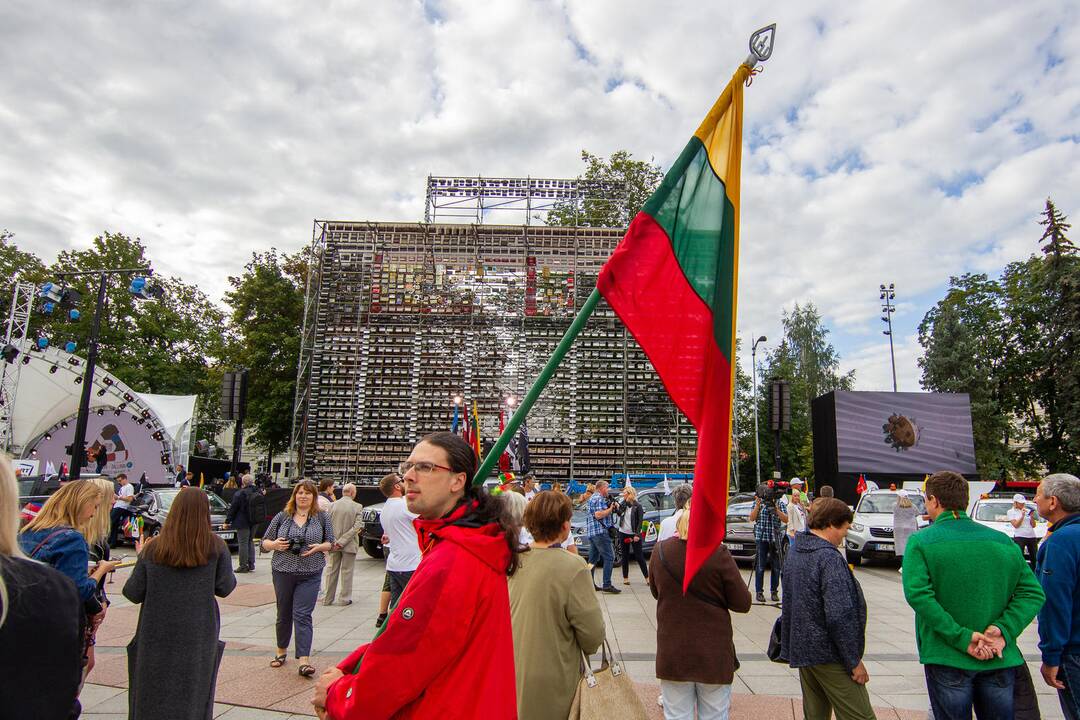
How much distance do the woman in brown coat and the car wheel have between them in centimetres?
1234

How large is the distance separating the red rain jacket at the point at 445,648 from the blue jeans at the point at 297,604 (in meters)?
4.73

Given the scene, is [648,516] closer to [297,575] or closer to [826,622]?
[297,575]

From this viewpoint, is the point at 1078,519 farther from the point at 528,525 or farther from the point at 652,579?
the point at 528,525

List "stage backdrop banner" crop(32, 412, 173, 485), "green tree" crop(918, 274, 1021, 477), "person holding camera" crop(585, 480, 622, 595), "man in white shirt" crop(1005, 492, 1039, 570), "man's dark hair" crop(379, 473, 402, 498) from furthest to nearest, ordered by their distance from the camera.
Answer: "green tree" crop(918, 274, 1021, 477), "stage backdrop banner" crop(32, 412, 173, 485), "man in white shirt" crop(1005, 492, 1039, 570), "person holding camera" crop(585, 480, 622, 595), "man's dark hair" crop(379, 473, 402, 498)

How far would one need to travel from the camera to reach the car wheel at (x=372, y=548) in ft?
49.8

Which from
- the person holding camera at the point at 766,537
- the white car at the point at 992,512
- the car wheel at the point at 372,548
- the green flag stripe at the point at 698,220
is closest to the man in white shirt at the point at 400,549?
the green flag stripe at the point at 698,220

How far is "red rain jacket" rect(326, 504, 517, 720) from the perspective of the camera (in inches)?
70.7

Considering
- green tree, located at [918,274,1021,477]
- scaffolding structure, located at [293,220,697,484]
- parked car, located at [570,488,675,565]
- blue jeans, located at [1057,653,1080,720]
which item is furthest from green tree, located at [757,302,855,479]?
blue jeans, located at [1057,653,1080,720]

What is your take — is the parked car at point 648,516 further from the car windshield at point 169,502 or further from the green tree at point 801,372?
the green tree at point 801,372

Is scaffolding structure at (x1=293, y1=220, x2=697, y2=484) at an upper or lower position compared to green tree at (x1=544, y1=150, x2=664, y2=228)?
lower

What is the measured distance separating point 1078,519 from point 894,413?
28.0 meters

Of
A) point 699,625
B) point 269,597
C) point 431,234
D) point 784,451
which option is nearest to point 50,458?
point 431,234

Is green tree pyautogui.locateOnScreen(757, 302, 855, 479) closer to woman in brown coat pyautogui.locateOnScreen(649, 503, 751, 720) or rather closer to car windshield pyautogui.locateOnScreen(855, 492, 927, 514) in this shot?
car windshield pyautogui.locateOnScreen(855, 492, 927, 514)

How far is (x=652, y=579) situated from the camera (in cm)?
422
